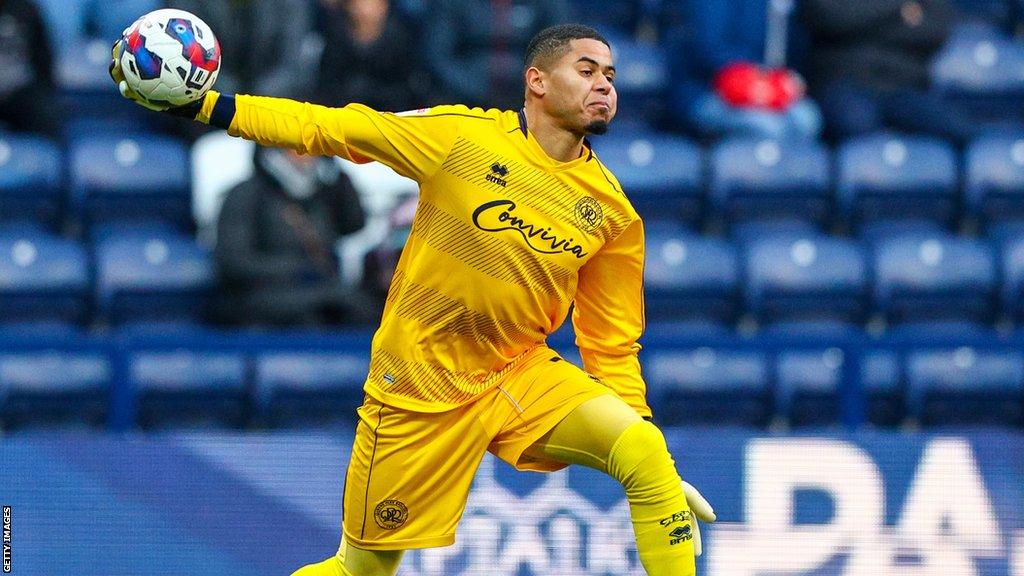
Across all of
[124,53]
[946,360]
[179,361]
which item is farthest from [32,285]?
[946,360]

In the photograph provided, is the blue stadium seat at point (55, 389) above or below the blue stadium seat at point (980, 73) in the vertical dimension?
below

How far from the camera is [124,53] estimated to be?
4938 mm

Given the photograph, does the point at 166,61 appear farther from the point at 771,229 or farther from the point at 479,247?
the point at 771,229

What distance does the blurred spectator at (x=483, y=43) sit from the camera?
965 cm

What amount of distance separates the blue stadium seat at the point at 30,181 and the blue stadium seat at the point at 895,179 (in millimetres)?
4202

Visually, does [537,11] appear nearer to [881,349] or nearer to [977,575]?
[881,349]

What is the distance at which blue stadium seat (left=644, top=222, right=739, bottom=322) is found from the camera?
9031 mm

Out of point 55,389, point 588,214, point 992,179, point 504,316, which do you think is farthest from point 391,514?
point 992,179

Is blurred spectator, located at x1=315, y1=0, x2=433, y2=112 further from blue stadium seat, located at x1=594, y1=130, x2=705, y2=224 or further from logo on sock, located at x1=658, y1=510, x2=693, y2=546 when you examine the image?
logo on sock, located at x1=658, y1=510, x2=693, y2=546

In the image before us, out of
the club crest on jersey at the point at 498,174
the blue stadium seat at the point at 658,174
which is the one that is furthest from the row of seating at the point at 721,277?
the club crest on jersey at the point at 498,174

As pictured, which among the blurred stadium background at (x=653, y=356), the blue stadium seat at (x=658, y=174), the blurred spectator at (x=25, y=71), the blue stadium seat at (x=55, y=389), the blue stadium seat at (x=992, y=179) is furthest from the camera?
the blue stadium seat at (x=992, y=179)

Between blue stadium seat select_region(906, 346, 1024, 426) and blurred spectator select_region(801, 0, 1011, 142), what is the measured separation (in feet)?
6.30

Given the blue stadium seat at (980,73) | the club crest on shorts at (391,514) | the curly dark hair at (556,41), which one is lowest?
the club crest on shorts at (391,514)

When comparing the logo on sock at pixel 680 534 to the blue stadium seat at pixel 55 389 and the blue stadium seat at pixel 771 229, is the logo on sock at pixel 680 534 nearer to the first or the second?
the blue stadium seat at pixel 55 389
